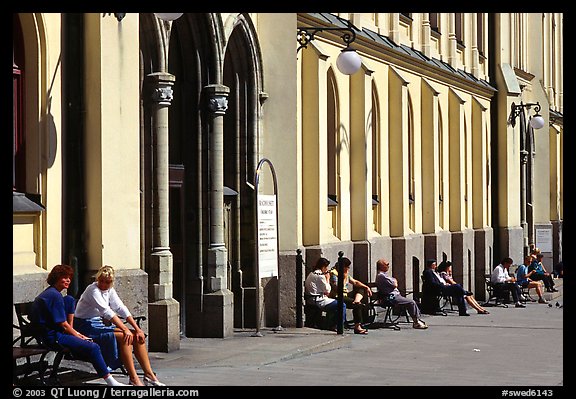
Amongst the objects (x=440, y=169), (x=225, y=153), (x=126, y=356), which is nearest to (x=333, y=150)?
(x=225, y=153)

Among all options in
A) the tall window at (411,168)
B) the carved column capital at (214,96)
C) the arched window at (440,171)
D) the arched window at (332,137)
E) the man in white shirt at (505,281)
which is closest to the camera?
the carved column capital at (214,96)

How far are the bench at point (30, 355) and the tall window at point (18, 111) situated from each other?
164 centimetres

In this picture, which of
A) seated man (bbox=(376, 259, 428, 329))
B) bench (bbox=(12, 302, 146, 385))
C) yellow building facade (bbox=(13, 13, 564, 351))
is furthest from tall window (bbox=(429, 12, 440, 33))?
bench (bbox=(12, 302, 146, 385))

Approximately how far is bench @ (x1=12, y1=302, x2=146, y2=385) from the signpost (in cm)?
530

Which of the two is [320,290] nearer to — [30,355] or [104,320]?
[104,320]

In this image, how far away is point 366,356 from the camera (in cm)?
1808

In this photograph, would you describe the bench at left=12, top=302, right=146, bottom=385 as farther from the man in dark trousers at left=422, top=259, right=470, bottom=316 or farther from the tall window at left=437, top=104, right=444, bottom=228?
the tall window at left=437, top=104, right=444, bottom=228

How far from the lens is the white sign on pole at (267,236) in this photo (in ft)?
62.1

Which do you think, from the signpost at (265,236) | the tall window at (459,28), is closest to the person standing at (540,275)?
the tall window at (459,28)

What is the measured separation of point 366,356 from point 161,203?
10.9ft

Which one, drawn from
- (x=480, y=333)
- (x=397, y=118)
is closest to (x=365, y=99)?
(x=397, y=118)

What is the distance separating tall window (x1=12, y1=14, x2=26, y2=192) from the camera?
577 inches

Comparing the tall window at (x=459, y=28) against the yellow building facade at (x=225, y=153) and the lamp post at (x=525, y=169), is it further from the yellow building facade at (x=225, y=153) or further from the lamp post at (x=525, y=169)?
the lamp post at (x=525, y=169)
